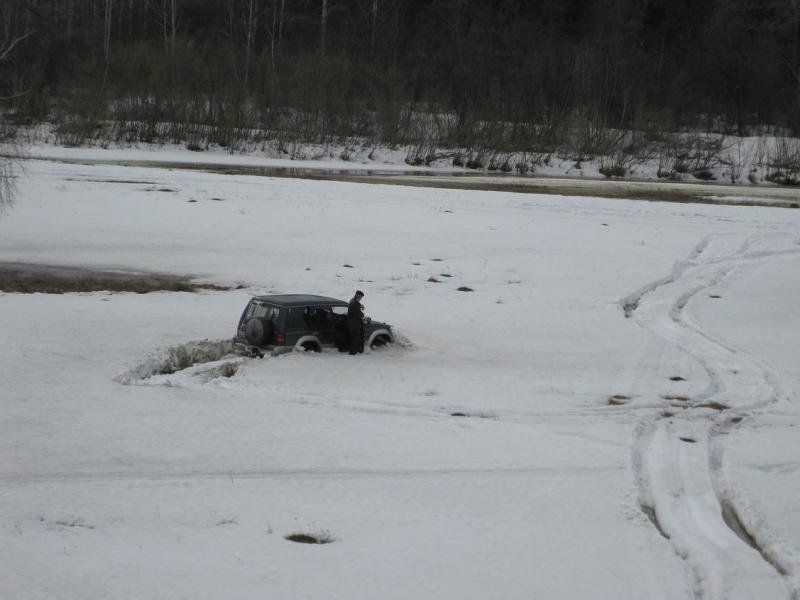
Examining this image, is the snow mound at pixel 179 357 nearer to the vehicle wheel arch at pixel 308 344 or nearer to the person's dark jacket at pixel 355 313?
the vehicle wheel arch at pixel 308 344

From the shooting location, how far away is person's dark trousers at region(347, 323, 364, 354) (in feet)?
60.6

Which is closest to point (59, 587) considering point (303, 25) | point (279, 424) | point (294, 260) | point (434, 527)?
point (434, 527)

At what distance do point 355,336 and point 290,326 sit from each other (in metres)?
1.37

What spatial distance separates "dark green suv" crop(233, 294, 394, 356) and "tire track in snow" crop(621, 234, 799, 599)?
6.27 metres

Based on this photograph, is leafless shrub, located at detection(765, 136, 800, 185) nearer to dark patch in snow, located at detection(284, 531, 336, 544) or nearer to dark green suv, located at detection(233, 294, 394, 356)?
dark green suv, located at detection(233, 294, 394, 356)

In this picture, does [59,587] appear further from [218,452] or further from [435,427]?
[435,427]

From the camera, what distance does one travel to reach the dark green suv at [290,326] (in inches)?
702

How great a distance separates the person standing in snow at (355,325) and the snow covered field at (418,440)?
48 cm

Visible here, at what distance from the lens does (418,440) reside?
14258 millimetres

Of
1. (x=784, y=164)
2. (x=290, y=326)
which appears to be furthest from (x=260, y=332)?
(x=784, y=164)

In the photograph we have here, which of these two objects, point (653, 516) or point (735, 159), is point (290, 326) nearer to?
point (653, 516)

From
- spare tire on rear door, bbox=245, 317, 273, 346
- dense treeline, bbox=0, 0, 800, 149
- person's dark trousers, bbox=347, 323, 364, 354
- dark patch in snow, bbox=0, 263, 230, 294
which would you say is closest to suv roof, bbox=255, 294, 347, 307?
spare tire on rear door, bbox=245, 317, 273, 346

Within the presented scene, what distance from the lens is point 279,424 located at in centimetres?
1470

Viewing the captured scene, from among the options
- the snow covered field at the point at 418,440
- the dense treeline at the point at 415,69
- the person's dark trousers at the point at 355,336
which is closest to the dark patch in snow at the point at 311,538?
the snow covered field at the point at 418,440
